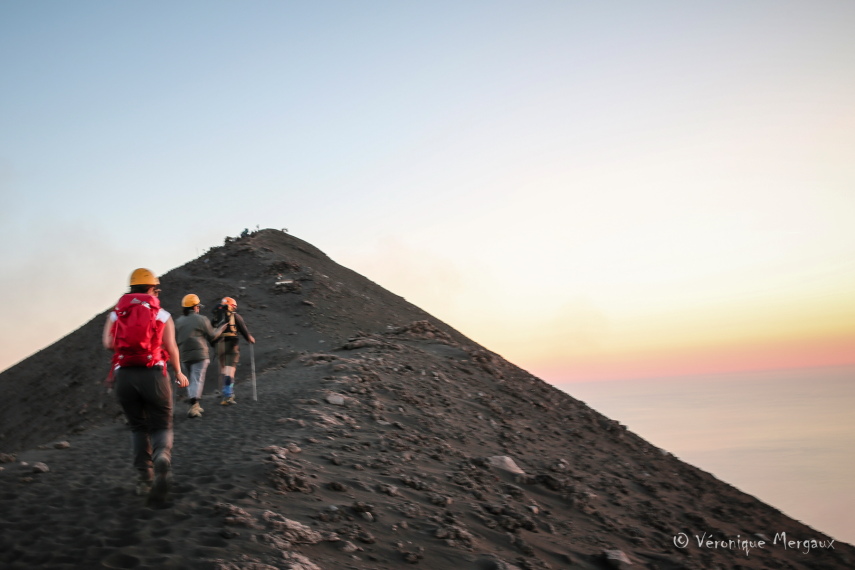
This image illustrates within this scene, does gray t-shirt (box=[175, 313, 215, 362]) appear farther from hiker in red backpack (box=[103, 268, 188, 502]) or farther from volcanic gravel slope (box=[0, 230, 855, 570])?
hiker in red backpack (box=[103, 268, 188, 502])

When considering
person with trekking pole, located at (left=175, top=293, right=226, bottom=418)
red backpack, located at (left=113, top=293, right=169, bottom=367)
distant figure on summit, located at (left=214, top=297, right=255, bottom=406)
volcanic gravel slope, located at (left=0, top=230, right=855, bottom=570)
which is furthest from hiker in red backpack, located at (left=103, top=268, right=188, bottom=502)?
distant figure on summit, located at (left=214, top=297, right=255, bottom=406)

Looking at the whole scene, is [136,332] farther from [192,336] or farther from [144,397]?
[192,336]

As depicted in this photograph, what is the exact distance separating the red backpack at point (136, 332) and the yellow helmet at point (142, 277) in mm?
173

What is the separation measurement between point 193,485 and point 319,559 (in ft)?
6.28

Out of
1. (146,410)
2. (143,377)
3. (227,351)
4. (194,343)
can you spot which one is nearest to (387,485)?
(146,410)

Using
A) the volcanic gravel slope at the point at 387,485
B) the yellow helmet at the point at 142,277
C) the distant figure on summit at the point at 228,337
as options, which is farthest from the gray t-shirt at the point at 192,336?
the yellow helmet at the point at 142,277

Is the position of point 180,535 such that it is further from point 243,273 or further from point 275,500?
point 243,273

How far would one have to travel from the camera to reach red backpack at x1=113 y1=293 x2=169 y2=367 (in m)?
6.55

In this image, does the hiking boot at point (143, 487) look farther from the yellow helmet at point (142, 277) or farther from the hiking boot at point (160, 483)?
the yellow helmet at point (142, 277)

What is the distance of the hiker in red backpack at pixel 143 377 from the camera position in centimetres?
657

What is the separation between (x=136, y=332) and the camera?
6551 millimetres

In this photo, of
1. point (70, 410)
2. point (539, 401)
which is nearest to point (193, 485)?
point (539, 401)

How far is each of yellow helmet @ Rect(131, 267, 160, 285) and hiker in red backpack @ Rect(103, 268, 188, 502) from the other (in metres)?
0.13

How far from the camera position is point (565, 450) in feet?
42.2
